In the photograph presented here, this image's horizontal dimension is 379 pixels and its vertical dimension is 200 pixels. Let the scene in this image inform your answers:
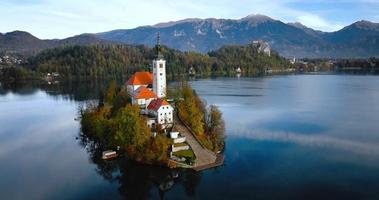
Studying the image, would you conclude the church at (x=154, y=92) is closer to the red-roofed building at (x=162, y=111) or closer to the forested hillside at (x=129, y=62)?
the red-roofed building at (x=162, y=111)

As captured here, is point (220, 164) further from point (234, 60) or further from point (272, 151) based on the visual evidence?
point (234, 60)

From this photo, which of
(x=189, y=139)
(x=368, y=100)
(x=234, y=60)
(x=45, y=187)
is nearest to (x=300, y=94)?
(x=368, y=100)

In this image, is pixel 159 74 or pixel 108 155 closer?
pixel 108 155

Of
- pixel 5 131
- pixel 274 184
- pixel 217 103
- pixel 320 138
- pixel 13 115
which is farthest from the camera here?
pixel 217 103

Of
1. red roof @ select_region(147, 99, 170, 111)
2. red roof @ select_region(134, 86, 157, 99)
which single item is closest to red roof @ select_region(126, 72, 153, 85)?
red roof @ select_region(134, 86, 157, 99)

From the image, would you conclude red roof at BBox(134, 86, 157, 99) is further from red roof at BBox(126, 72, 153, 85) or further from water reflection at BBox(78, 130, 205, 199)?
water reflection at BBox(78, 130, 205, 199)

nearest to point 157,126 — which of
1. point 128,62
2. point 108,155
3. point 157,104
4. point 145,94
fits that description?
point 157,104

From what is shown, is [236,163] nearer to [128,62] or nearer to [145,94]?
[145,94]
